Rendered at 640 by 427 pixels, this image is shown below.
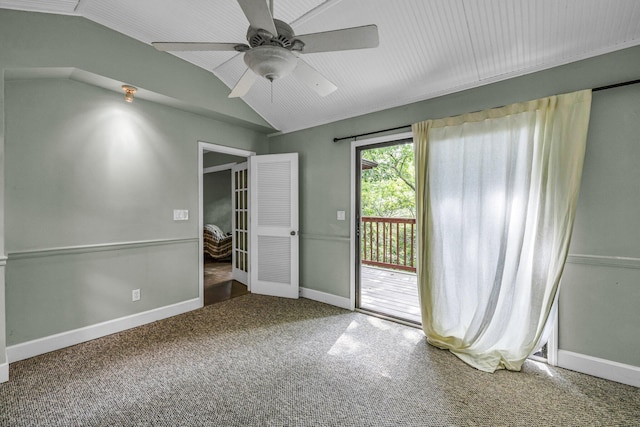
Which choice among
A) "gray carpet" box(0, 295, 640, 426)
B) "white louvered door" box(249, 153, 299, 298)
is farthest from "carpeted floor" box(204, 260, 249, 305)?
"gray carpet" box(0, 295, 640, 426)

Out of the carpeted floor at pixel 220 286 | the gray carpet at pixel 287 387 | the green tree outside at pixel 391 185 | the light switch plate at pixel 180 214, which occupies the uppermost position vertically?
the green tree outside at pixel 391 185

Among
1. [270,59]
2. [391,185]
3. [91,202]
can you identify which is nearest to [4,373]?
[91,202]

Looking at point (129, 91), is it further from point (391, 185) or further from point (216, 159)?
point (391, 185)

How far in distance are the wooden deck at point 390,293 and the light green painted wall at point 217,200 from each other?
399 cm

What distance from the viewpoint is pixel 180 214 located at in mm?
3334

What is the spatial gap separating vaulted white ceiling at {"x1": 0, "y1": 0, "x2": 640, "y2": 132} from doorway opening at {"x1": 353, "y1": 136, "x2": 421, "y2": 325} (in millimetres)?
717

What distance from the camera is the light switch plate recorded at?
3.29 m

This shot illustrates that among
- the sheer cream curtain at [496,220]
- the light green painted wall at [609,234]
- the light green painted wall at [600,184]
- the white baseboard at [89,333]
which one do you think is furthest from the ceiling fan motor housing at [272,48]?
the white baseboard at [89,333]

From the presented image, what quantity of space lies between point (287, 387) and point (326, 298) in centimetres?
178

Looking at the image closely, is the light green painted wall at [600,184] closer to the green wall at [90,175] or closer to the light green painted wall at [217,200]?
the green wall at [90,175]

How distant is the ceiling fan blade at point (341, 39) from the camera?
141cm

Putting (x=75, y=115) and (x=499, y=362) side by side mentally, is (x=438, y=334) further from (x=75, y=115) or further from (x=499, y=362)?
(x=75, y=115)

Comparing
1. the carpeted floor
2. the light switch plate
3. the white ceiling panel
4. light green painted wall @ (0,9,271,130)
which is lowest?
the carpeted floor

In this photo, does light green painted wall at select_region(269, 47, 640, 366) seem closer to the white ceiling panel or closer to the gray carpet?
the gray carpet
